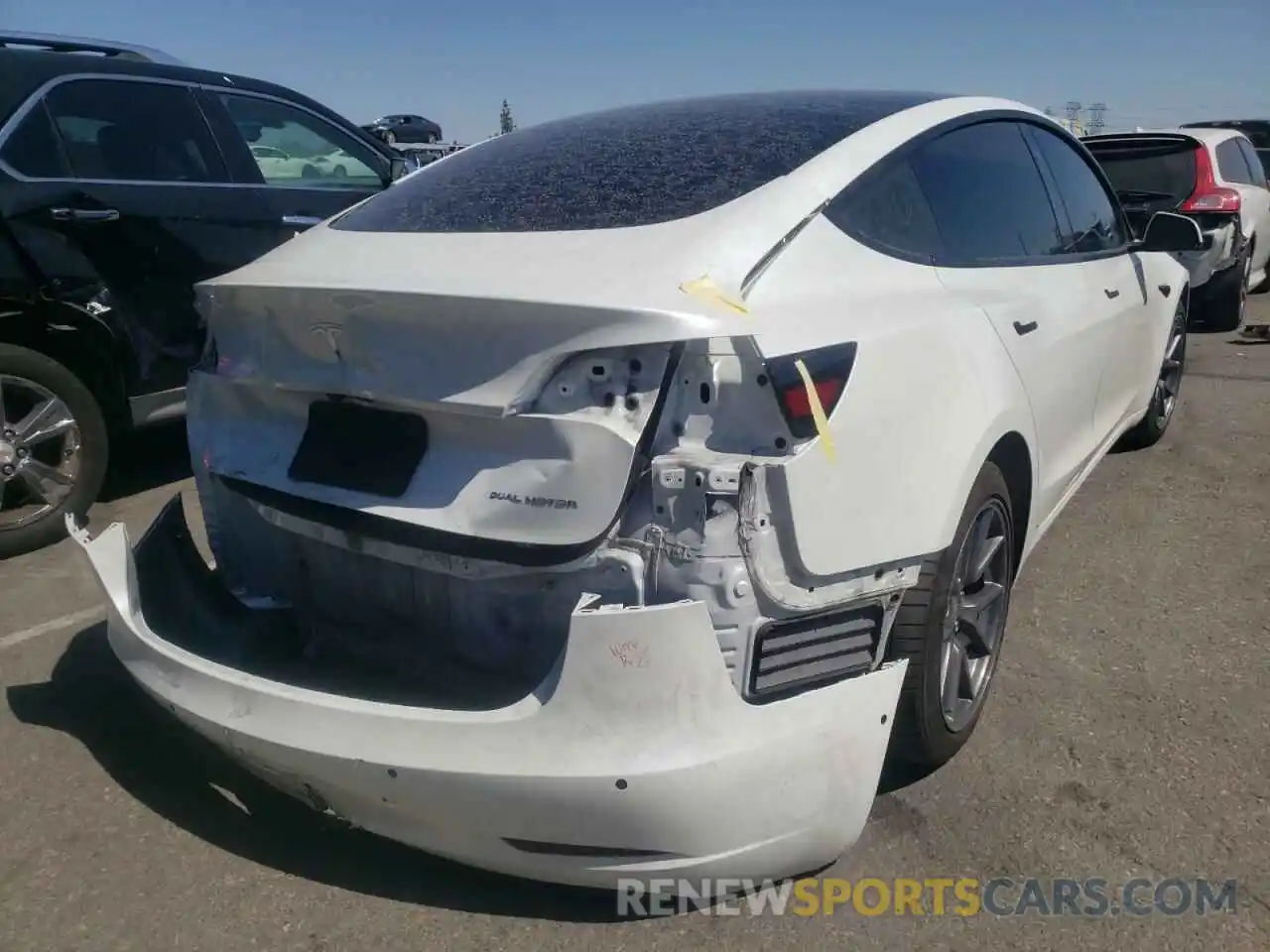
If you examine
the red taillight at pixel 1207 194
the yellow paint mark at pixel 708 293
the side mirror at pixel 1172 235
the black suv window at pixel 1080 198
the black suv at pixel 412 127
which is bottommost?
the black suv at pixel 412 127

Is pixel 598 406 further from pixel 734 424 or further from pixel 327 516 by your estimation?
pixel 327 516

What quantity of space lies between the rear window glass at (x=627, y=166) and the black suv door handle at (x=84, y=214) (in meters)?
1.83

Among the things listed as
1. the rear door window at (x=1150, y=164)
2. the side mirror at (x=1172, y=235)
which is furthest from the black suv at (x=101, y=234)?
the rear door window at (x=1150, y=164)

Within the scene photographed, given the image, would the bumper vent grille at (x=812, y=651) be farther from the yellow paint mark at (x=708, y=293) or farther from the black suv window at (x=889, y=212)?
the black suv window at (x=889, y=212)

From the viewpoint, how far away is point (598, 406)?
1938 millimetres

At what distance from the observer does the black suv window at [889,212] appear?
2.39 m

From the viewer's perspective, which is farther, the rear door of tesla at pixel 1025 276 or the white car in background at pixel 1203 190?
the white car in background at pixel 1203 190

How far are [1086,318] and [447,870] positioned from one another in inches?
99.9

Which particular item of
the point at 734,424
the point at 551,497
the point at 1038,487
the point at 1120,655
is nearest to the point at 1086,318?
the point at 1038,487

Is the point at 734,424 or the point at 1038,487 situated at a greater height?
the point at 734,424

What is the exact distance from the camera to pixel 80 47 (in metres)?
4.79

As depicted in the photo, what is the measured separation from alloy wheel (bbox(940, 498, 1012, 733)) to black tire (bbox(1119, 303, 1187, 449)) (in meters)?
2.83

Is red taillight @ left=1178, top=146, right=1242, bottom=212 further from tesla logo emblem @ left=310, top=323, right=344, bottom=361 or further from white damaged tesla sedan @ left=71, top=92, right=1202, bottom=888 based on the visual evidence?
tesla logo emblem @ left=310, top=323, right=344, bottom=361

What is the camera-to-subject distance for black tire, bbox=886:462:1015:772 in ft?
7.32
